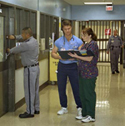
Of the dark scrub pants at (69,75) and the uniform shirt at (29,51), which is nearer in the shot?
the uniform shirt at (29,51)

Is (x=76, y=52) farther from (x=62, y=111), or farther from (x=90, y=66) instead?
(x=62, y=111)

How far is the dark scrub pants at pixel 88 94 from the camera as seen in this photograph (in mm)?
5180

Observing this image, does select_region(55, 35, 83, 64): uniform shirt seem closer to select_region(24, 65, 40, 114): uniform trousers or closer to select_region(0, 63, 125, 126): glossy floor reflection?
select_region(24, 65, 40, 114): uniform trousers

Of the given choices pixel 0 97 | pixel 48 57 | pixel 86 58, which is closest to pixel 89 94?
pixel 86 58

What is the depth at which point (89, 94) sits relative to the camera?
17.2 ft

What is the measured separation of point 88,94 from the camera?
17.1ft

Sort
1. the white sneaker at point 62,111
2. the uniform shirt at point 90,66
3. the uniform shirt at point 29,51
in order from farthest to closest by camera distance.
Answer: the white sneaker at point 62,111
the uniform shirt at point 29,51
the uniform shirt at point 90,66

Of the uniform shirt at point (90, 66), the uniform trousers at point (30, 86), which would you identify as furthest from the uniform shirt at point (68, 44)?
the uniform trousers at point (30, 86)

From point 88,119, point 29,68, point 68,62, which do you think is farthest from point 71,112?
point 29,68

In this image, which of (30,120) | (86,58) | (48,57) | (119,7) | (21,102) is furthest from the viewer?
(119,7)

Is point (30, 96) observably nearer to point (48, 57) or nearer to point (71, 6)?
point (48, 57)

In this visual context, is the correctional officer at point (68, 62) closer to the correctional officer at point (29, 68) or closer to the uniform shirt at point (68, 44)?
the uniform shirt at point (68, 44)

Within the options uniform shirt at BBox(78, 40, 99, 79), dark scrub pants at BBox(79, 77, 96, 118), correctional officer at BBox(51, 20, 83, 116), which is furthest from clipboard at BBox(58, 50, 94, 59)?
dark scrub pants at BBox(79, 77, 96, 118)

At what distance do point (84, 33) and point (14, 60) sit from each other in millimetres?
1588
